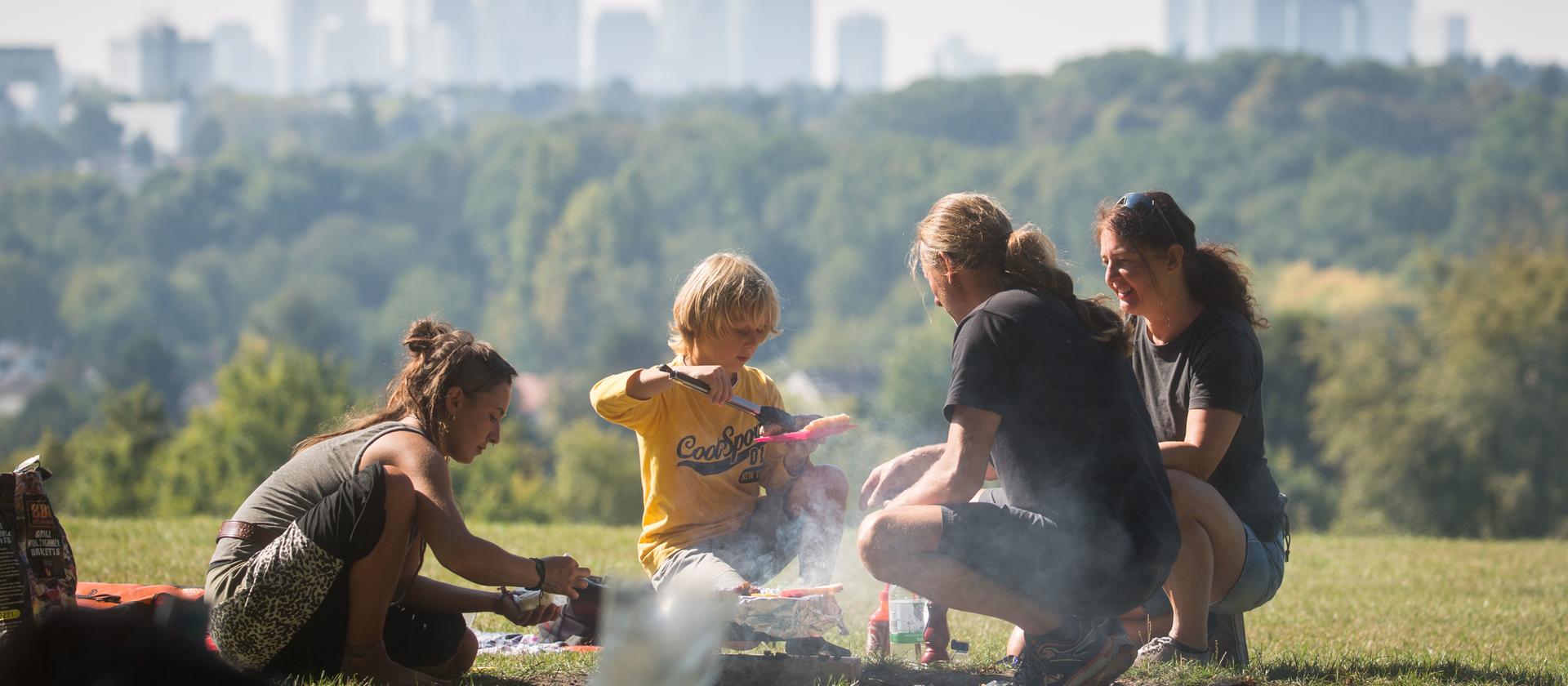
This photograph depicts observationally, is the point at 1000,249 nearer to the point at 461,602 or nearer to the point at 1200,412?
the point at 1200,412

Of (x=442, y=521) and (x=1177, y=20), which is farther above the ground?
(x=1177, y=20)

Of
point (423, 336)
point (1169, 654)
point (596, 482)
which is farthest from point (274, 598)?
point (596, 482)

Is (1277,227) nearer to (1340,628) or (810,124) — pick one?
(810,124)

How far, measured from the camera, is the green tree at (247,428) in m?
41.5

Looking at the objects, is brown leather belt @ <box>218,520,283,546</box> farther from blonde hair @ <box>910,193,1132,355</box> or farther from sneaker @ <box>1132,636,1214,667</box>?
sneaker @ <box>1132,636,1214,667</box>

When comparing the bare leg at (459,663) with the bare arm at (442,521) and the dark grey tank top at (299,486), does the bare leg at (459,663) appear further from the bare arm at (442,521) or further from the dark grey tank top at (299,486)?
the dark grey tank top at (299,486)

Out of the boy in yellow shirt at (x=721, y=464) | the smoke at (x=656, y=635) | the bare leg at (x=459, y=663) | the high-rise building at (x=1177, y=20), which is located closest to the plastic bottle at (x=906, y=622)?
the boy in yellow shirt at (x=721, y=464)

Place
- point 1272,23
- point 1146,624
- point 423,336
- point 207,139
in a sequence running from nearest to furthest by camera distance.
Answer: point 423,336, point 1146,624, point 207,139, point 1272,23

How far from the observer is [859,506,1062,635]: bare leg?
4023 millimetres

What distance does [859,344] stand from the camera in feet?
315

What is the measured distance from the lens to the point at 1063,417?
3.95 metres

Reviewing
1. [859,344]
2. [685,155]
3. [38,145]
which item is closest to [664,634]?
[859,344]

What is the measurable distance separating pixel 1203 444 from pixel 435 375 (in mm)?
2393

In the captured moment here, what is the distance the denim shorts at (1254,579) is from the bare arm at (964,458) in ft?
3.25
